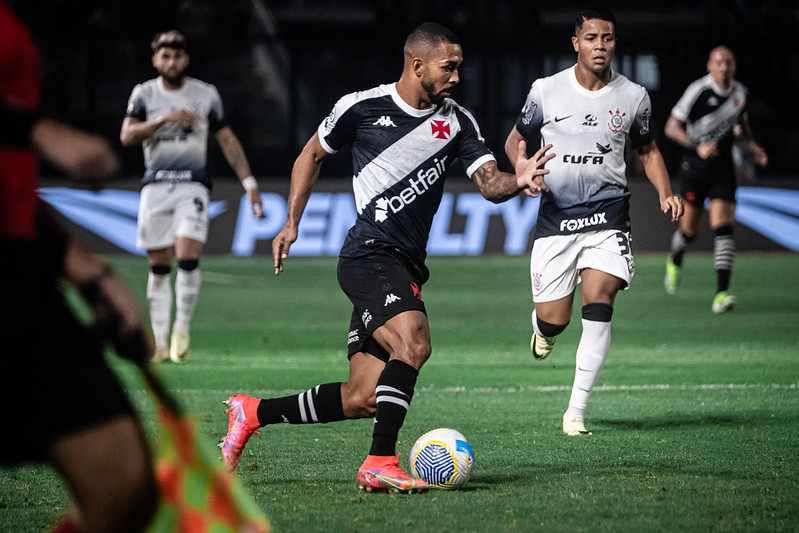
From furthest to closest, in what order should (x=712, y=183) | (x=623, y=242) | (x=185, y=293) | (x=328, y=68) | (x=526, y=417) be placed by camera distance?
(x=328, y=68), (x=712, y=183), (x=185, y=293), (x=526, y=417), (x=623, y=242)

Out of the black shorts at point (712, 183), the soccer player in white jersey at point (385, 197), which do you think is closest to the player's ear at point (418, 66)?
the soccer player in white jersey at point (385, 197)

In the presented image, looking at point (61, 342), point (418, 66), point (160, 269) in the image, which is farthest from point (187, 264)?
point (61, 342)

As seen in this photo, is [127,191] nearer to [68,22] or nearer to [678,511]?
[68,22]

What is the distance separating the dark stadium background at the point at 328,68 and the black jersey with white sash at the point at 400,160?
14.8m

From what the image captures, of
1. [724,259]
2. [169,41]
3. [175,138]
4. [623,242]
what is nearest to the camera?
[623,242]

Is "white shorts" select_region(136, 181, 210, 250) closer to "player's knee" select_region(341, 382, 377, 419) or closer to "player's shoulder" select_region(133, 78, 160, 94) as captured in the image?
"player's shoulder" select_region(133, 78, 160, 94)

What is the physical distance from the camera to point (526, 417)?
271 inches

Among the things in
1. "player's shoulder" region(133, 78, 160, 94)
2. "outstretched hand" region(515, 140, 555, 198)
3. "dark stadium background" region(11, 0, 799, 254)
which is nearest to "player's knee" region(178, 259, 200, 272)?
"player's shoulder" region(133, 78, 160, 94)

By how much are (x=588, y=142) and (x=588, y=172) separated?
0.18 meters

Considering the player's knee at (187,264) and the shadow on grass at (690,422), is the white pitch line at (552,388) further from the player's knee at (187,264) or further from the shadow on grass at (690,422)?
the player's knee at (187,264)

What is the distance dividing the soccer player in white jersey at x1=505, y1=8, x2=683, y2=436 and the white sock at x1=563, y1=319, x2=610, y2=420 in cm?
1

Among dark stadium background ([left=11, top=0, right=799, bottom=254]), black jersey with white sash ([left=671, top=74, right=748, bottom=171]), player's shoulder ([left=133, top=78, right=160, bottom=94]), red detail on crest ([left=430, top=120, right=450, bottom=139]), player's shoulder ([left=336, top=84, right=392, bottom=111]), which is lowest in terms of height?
red detail on crest ([left=430, top=120, right=450, bottom=139])

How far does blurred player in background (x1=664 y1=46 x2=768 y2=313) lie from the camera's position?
1255 cm

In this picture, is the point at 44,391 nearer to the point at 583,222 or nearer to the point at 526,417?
the point at 583,222
